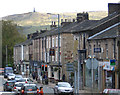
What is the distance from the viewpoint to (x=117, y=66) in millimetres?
41375

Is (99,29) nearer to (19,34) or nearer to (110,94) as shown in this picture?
(110,94)

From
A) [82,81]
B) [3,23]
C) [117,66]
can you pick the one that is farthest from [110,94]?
[3,23]

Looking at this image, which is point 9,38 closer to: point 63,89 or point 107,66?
point 107,66

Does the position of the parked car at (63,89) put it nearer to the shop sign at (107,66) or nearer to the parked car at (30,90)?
the parked car at (30,90)

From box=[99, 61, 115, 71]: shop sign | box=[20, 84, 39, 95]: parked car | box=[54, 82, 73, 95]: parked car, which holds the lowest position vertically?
box=[54, 82, 73, 95]: parked car

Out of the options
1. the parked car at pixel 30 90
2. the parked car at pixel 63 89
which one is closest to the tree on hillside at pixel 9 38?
the parked car at pixel 63 89

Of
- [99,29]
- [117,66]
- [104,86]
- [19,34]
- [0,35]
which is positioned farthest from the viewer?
[19,34]

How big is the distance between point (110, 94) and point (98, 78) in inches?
765

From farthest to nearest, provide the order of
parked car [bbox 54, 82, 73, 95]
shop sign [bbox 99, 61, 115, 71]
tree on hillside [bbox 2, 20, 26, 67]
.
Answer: tree on hillside [bbox 2, 20, 26, 67] < shop sign [bbox 99, 61, 115, 71] < parked car [bbox 54, 82, 73, 95]

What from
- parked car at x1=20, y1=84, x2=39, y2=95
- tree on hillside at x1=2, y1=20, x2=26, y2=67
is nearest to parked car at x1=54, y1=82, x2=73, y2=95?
parked car at x1=20, y1=84, x2=39, y2=95

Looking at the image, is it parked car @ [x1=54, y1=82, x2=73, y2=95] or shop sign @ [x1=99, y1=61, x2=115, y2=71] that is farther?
shop sign @ [x1=99, y1=61, x2=115, y2=71]

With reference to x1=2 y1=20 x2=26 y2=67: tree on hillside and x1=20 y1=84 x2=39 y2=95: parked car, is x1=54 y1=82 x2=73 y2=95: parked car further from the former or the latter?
x1=2 y1=20 x2=26 y2=67: tree on hillside

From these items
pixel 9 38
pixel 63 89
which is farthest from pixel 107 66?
pixel 9 38

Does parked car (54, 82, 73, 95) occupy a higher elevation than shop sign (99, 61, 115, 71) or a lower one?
lower
